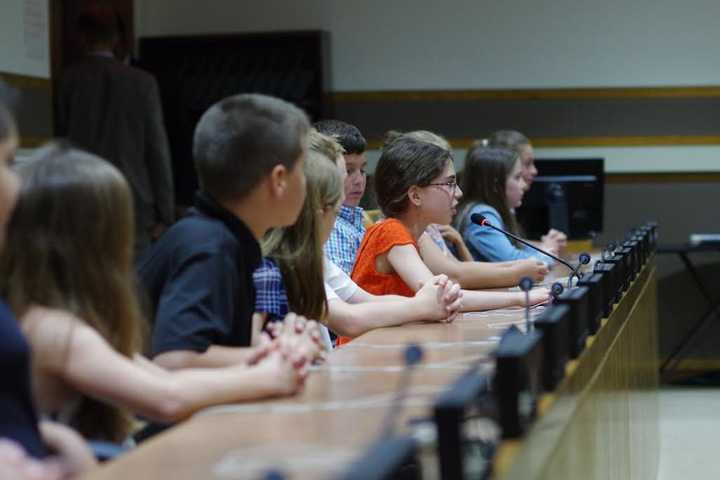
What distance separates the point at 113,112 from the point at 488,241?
5.32ft

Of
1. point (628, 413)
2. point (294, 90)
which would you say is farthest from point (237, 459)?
point (294, 90)

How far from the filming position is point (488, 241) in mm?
4723

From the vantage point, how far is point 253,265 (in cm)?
218

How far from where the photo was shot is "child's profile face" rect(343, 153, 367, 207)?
3.72 m

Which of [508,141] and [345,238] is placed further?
[508,141]

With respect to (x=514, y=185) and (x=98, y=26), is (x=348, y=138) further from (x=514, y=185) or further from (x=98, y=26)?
(x=98, y=26)

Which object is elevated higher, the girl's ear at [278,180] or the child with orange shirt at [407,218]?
the girl's ear at [278,180]

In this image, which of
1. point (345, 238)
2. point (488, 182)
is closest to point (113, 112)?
point (488, 182)

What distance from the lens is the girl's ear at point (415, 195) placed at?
3.54 m

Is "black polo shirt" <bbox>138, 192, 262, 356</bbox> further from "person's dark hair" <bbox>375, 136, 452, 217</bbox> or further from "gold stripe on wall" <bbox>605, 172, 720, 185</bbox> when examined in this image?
"gold stripe on wall" <bbox>605, 172, 720, 185</bbox>

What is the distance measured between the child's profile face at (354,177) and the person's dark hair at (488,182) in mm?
1079

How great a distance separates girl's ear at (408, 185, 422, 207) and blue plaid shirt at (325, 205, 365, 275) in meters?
0.27

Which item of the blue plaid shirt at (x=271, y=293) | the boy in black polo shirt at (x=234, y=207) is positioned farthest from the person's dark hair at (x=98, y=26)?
the boy in black polo shirt at (x=234, y=207)

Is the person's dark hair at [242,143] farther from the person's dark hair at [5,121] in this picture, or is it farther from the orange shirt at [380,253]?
A: the orange shirt at [380,253]
